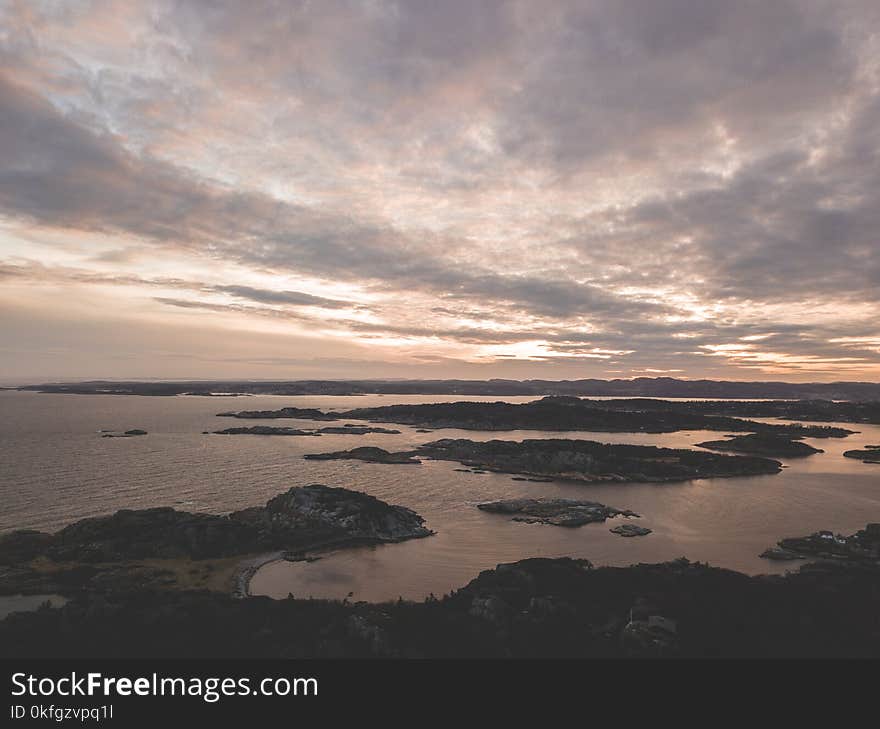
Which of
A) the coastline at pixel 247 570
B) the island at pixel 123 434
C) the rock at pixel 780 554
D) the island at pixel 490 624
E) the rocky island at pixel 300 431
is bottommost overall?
the rock at pixel 780 554

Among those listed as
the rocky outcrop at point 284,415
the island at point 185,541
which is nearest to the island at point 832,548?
the island at point 185,541

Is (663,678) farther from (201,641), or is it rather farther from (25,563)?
(25,563)

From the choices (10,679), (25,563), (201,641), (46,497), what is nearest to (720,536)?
(201,641)

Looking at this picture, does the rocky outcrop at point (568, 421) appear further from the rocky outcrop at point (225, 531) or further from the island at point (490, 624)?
the island at point (490, 624)

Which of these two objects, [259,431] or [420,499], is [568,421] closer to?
[259,431]

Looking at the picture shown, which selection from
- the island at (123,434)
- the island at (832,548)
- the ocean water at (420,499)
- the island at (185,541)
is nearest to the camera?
the island at (185,541)

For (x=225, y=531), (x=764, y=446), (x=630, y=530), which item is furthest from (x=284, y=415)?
(x=630, y=530)
